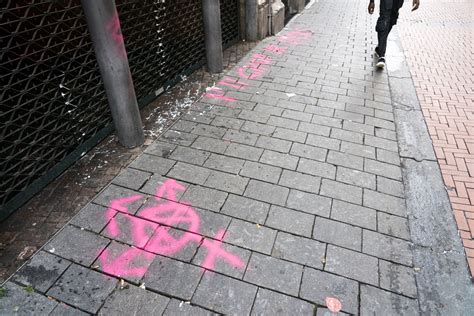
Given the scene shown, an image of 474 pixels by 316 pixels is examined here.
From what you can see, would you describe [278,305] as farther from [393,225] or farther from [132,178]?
[132,178]

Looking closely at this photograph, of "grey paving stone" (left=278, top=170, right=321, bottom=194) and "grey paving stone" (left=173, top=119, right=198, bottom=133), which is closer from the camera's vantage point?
"grey paving stone" (left=278, top=170, right=321, bottom=194)

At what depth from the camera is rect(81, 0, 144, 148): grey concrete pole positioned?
298 cm

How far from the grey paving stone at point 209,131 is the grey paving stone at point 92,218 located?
4.91 ft

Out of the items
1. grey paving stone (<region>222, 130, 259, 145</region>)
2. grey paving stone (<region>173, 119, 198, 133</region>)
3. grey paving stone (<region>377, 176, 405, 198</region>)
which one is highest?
grey paving stone (<region>173, 119, 198, 133</region>)

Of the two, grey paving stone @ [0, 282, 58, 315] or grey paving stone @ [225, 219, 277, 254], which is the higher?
grey paving stone @ [0, 282, 58, 315]

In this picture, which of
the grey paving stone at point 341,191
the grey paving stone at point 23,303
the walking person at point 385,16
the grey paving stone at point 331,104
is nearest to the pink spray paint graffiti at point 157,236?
the grey paving stone at point 23,303

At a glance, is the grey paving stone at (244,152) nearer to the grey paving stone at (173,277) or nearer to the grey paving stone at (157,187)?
the grey paving stone at (157,187)

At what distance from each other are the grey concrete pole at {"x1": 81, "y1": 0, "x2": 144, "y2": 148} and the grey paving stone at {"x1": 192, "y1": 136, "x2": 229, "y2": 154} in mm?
648

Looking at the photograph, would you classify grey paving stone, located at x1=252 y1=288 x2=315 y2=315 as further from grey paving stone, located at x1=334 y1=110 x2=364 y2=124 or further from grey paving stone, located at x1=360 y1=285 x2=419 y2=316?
grey paving stone, located at x1=334 y1=110 x2=364 y2=124

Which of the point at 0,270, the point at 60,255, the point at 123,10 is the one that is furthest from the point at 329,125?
the point at 0,270

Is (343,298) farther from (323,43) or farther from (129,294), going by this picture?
(323,43)

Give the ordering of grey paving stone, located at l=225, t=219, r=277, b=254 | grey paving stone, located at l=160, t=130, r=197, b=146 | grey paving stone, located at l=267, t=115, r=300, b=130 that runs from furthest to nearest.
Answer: grey paving stone, located at l=267, t=115, r=300, b=130, grey paving stone, located at l=160, t=130, r=197, b=146, grey paving stone, located at l=225, t=219, r=277, b=254

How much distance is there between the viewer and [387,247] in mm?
2611

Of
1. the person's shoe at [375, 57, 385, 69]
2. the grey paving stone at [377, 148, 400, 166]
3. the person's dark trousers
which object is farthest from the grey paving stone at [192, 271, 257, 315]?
the person's dark trousers
